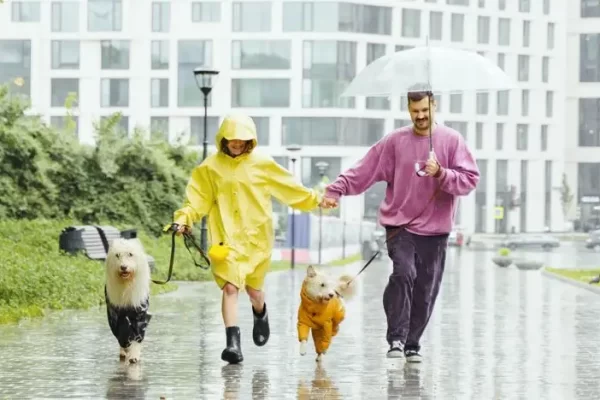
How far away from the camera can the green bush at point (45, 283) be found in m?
16.9

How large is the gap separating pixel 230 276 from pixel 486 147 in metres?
102

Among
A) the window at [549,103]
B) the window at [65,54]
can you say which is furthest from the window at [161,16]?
the window at [549,103]

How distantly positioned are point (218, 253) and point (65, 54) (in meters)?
91.8

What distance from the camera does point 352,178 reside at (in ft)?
38.2

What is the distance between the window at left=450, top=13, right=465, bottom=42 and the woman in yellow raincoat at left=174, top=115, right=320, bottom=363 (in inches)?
3972

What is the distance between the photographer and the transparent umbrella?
11.9m

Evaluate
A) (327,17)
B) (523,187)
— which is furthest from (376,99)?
(523,187)

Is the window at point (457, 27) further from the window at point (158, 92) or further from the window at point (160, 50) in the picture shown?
the window at point (158, 92)

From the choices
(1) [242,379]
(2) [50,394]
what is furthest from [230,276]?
(2) [50,394]

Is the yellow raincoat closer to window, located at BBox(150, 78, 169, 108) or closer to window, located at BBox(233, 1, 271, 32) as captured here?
window, located at BBox(233, 1, 271, 32)

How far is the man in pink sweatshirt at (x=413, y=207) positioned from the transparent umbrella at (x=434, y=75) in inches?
19.4

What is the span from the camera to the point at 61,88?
333 ft

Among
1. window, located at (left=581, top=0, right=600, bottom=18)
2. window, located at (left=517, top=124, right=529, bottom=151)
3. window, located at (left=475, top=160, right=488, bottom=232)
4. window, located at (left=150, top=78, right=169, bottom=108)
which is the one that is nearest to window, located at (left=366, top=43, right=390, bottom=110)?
window, located at (left=475, top=160, right=488, bottom=232)

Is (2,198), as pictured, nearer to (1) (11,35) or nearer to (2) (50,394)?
(2) (50,394)
